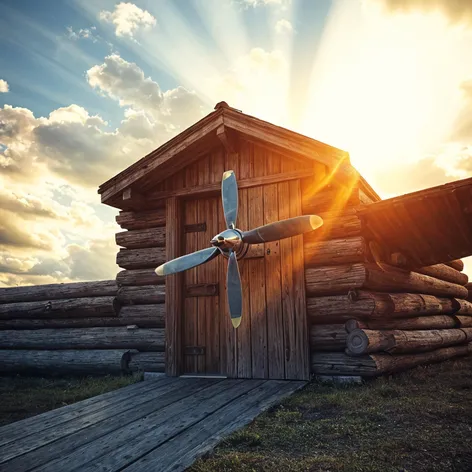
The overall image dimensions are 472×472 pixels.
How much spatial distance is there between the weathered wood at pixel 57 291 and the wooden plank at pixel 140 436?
463cm

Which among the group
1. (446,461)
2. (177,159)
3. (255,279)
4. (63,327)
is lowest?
(446,461)

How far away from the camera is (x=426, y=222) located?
7078 millimetres

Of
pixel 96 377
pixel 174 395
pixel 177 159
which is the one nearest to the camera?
pixel 174 395

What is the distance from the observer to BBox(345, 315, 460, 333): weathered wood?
626cm

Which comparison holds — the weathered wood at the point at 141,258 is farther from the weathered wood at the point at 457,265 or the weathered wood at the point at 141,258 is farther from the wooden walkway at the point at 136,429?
the weathered wood at the point at 457,265

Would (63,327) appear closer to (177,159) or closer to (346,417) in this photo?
(177,159)

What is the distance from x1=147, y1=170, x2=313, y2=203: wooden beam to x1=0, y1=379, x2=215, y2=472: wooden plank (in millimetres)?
3559

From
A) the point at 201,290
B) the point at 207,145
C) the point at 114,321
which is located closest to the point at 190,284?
the point at 201,290

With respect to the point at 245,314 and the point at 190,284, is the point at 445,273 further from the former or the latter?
the point at 190,284

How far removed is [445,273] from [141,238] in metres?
8.01

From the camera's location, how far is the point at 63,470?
10.1ft

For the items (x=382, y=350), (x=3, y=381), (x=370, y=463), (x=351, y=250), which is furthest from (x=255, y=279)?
(x=3, y=381)

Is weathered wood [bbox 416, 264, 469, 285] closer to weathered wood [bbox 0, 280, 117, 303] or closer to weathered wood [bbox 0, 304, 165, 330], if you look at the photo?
weathered wood [bbox 0, 304, 165, 330]

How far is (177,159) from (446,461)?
6380 mm
